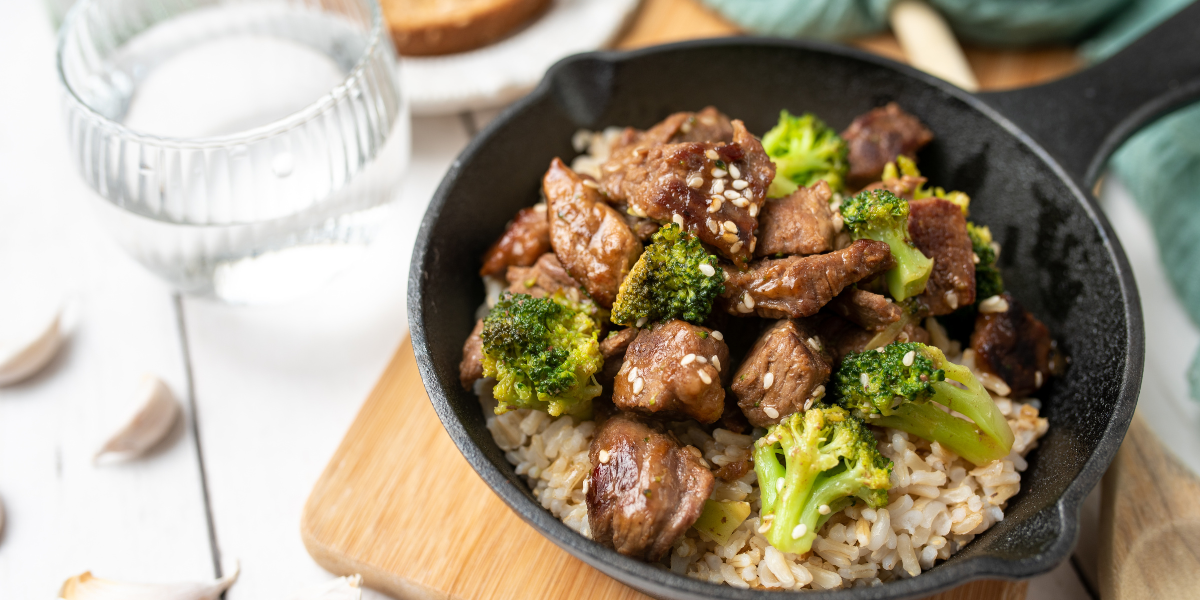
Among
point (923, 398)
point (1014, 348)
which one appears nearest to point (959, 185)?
point (1014, 348)

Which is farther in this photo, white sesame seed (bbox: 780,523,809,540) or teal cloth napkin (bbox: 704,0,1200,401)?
teal cloth napkin (bbox: 704,0,1200,401)

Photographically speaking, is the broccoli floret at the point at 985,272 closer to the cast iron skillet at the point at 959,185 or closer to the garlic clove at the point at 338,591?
the cast iron skillet at the point at 959,185

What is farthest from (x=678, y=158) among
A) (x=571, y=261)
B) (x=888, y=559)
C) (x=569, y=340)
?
(x=888, y=559)

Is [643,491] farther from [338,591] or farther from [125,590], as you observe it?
[125,590]

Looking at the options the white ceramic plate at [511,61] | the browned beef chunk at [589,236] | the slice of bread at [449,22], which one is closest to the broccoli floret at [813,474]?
the browned beef chunk at [589,236]

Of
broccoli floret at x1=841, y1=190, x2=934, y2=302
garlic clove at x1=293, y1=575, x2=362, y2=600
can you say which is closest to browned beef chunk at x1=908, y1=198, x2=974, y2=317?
broccoli floret at x1=841, y1=190, x2=934, y2=302

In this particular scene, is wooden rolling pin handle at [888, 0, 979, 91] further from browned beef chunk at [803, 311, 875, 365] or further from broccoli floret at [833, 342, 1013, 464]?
broccoli floret at [833, 342, 1013, 464]

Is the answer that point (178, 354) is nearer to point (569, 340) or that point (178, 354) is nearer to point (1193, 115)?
point (569, 340)

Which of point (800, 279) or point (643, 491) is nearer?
point (643, 491)
